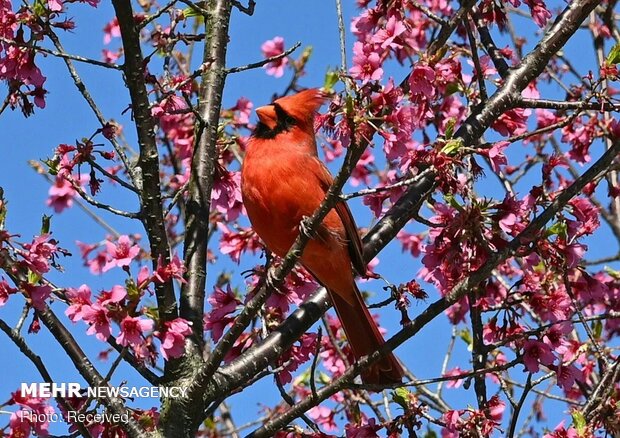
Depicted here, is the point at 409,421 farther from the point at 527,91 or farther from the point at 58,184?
the point at 58,184

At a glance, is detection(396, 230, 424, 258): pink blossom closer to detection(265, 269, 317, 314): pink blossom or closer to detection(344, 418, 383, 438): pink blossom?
detection(265, 269, 317, 314): pink blossom

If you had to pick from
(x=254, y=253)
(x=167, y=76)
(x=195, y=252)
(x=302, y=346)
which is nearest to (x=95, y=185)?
(x=195, y=252)

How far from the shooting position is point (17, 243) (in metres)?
3.43

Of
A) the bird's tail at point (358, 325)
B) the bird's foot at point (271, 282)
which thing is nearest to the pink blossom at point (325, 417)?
the bird's tail at point (358, 325)

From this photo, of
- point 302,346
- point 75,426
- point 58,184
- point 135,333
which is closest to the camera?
point 135,333

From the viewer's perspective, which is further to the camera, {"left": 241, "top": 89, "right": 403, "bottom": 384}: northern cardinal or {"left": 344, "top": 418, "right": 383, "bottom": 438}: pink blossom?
{"left": 241, "top": 89, "right": 403, "bottom": 384}: northern cardinal

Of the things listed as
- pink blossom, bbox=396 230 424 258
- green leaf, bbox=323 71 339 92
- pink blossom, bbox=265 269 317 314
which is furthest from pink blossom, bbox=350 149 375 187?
pink blossom, bbox=265 269 317 314

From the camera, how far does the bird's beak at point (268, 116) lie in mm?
4688

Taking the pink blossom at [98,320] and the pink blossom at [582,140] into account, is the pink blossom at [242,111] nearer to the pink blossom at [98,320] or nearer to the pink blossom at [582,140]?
the pink blossom at [582,140]

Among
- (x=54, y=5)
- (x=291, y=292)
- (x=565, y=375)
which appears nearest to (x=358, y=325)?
(x=291, y=292)

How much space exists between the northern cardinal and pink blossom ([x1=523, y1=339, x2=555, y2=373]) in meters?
0.74

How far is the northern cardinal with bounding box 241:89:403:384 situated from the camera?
4324 millimetres

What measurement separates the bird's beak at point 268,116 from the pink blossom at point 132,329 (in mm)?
1661

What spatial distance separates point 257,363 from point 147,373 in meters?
0.49
